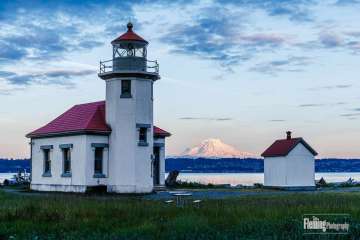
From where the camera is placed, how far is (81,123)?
39.3 metres

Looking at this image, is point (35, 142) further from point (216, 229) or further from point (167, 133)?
point (216, 229)

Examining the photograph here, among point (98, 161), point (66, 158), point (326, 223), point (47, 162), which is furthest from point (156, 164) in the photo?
point (326, 223)

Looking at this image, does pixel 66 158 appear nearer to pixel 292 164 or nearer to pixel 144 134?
pixel 144 134

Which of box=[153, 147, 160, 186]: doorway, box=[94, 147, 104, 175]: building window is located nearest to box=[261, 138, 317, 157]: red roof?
box=[153, 147, 160, 186]: doorway

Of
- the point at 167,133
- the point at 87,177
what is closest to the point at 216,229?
the point at 87,177

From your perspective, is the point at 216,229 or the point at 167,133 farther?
the point at 167,133

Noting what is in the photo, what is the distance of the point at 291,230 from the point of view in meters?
18.4

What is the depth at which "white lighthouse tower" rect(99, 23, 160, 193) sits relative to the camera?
37875mm

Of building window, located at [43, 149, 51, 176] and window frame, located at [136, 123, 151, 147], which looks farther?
building window, located at [43, 149, 51, 176]

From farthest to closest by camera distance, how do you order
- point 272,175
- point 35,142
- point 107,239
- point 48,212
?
point 272,175
point 35,142
point 48,212
point 107,239

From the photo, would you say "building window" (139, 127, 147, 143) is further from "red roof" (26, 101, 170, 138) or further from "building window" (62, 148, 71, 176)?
"building window" (62, 148, 71, 176)

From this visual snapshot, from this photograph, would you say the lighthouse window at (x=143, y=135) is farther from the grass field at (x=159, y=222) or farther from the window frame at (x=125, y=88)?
the grass field at (x=159, y=222)

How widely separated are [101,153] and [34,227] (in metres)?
19.4

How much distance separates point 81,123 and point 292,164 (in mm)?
15347
